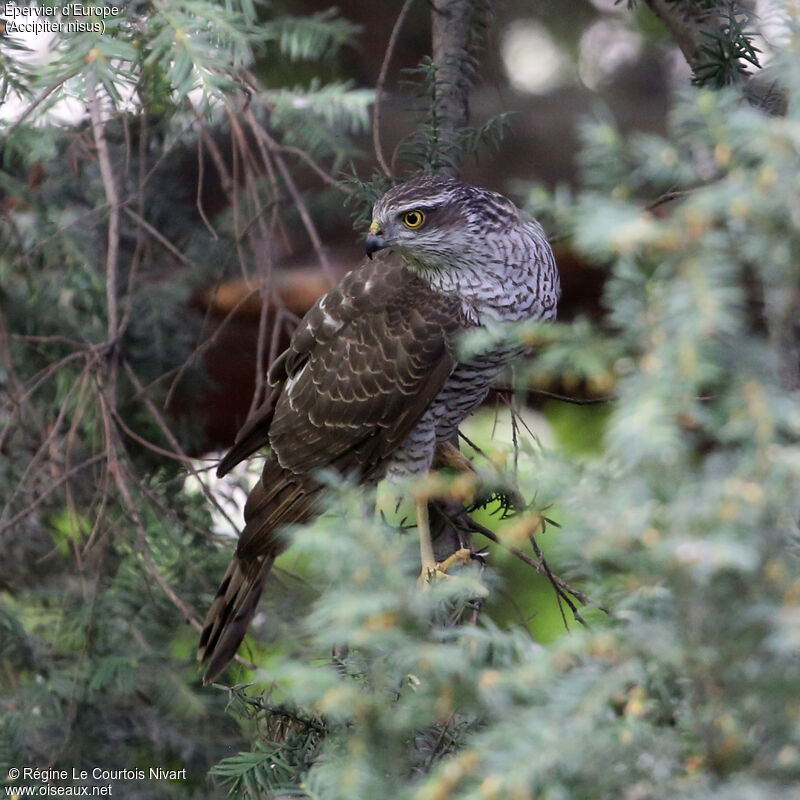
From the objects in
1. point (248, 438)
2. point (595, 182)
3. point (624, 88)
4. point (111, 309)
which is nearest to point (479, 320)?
point (248, 438)

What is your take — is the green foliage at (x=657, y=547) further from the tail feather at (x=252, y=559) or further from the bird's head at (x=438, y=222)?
the tail feather at (x=252, y=559)

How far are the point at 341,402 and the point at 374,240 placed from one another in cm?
50

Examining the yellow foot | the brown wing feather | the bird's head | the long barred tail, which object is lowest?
the long barred tail

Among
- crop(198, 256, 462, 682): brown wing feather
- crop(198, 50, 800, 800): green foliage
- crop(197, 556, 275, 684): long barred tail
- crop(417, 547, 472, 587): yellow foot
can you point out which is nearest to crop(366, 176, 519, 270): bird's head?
crop(198, 256, 462, 682): brown wing feather

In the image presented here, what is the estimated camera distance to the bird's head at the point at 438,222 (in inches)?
95.8

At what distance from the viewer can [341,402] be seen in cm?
270

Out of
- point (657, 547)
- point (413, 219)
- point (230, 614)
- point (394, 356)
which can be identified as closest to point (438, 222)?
point (413, 219)

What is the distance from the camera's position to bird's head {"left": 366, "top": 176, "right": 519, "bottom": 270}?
2434 millimetres

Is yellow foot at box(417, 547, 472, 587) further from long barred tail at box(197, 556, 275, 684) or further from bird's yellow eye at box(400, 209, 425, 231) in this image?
bird's yellow eye at box(400, 209, 425, 231)

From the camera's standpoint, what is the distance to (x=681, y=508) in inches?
35.8

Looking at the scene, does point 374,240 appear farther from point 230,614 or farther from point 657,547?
point 657,547

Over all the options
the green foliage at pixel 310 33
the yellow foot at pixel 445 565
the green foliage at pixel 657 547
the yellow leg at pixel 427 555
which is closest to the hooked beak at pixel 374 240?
the green foliage at pixel 310 33

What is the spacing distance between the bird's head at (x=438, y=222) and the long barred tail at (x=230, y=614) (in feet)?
3.15

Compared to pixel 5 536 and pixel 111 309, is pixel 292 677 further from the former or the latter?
pixel 5 536
